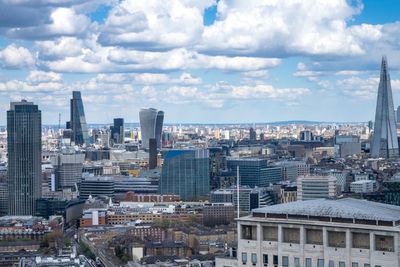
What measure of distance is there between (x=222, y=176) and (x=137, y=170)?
2888 centimetres

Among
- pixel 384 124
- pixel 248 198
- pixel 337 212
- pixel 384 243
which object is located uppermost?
pixel 384 124

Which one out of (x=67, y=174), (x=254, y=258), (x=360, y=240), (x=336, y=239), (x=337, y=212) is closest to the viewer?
(x=360, y=240)

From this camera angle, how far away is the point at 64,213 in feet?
329

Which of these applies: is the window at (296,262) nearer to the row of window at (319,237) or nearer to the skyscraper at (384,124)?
the row of window at (319,237)

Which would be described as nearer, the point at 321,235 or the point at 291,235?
the point at 321,235

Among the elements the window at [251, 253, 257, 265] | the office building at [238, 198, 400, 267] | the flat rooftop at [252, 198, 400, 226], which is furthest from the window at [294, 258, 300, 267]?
the window at [251, 253, 257, 265]

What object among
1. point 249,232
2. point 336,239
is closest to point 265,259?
point 249,232

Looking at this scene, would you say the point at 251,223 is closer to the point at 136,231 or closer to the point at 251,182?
the point at 136,231

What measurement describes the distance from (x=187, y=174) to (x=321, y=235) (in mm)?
98420

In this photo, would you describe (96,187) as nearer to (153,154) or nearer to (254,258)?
(153,154)

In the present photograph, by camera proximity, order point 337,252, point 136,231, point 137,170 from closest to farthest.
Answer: point 337,252 → point 136,231 → point 137,170

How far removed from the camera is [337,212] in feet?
52.9

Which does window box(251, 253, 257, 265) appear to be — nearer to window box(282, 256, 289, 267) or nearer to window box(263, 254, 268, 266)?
window box(263, 254, 268, 266)

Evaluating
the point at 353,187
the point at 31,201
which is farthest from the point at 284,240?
the point at 31,201
